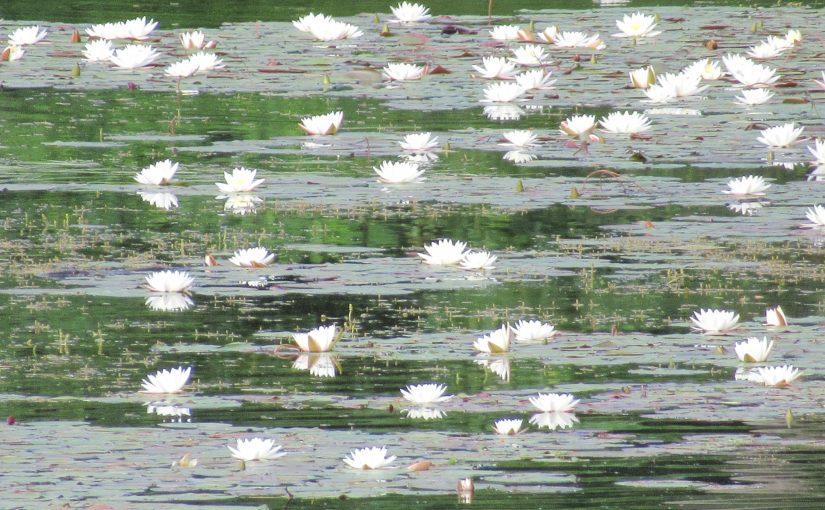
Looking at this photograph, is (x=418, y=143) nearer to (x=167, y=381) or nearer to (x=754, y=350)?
(x=754, y=350)

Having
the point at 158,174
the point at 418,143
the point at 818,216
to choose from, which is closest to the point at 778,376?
the point at 818,216

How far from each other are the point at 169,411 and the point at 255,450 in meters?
0.58

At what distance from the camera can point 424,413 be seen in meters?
4.15

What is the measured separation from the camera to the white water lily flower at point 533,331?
15.7 feet

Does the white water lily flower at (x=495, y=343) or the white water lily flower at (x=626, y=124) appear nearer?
the white water lily flower at (x=495, y=343)

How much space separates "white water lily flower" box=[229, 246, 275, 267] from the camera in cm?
566

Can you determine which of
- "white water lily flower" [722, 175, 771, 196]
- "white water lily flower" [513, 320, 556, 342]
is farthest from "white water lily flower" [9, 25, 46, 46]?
"white water lily flower" [513, 320, 556, 342]

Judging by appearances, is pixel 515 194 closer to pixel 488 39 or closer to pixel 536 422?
pixel 536 422

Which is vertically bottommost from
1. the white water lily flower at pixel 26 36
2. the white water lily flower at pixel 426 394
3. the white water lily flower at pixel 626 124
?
the white water lily flower at pixel 426 394

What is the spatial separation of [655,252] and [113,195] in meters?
2.39

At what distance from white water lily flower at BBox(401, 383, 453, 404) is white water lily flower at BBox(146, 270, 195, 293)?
1.31 m

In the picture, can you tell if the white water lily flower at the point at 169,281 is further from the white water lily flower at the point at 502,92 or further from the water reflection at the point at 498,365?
the white water lily flower at the point at 502,92

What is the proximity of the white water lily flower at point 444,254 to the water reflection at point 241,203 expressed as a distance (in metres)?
1.17

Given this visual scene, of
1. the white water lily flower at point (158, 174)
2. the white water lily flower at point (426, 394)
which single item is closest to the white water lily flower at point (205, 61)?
the white water lily flower at point (158, 174)
